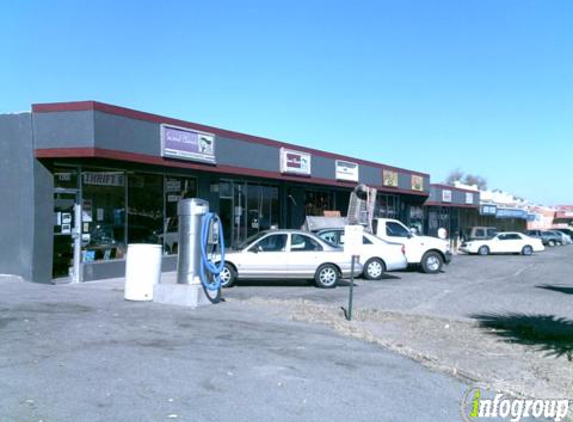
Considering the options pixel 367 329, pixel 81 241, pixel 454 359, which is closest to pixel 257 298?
pixel 367 329

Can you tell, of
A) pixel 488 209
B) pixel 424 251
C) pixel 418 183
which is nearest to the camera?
pixel 424 251

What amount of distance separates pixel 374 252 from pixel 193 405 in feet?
43.7

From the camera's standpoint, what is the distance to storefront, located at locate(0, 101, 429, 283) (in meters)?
14.3

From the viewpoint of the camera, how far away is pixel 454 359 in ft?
27.6

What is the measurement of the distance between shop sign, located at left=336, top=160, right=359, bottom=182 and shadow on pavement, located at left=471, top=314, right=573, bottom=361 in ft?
48.9

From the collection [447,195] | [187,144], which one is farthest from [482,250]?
[187,144]

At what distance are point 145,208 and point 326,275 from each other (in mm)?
5682

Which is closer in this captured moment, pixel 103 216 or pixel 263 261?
pixel 263 261

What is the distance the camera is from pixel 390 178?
3256 centimetres

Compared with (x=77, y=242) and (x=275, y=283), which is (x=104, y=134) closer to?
(x=77, y=242)

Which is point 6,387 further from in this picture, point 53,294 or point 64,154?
point 64,154

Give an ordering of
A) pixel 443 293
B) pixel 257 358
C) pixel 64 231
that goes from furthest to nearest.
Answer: pixel 443 293, pixel 64 231, pixel 257 358

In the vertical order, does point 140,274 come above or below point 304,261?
below

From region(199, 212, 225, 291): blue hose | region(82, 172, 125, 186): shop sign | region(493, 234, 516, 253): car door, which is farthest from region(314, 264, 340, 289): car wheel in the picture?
region(493, 234, 516, 253): car door
